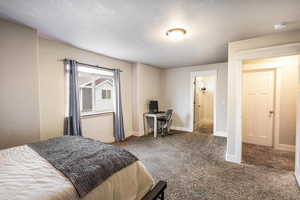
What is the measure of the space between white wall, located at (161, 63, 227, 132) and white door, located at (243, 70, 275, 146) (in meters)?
0.81

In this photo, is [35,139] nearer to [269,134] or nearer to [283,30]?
[283,30]

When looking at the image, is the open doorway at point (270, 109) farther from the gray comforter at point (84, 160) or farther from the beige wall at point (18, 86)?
the beige wall at point (18, 86)

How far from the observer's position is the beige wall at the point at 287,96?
321 cm

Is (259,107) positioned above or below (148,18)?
below

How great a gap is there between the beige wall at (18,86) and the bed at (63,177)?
62 cm

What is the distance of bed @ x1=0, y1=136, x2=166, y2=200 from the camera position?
2.98 ft

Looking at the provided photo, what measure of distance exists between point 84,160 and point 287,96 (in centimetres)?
437

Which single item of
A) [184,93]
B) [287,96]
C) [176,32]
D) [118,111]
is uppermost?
[176,32]

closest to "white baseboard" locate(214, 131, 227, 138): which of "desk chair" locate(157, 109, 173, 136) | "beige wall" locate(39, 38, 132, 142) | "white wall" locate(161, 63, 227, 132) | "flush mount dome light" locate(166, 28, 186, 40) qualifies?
"white wall" locate(161, 63, 227, 132)

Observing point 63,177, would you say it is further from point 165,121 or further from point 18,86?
point 165,121

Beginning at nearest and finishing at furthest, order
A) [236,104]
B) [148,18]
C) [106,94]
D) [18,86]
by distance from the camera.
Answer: [148,18]
[18,86]
[236,104]
[106,94]

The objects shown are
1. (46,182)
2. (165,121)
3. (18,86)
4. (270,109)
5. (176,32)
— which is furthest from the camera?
(165,121)

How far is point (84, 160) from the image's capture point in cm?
128

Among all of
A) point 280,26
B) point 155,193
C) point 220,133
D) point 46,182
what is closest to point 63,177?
point 46,182
